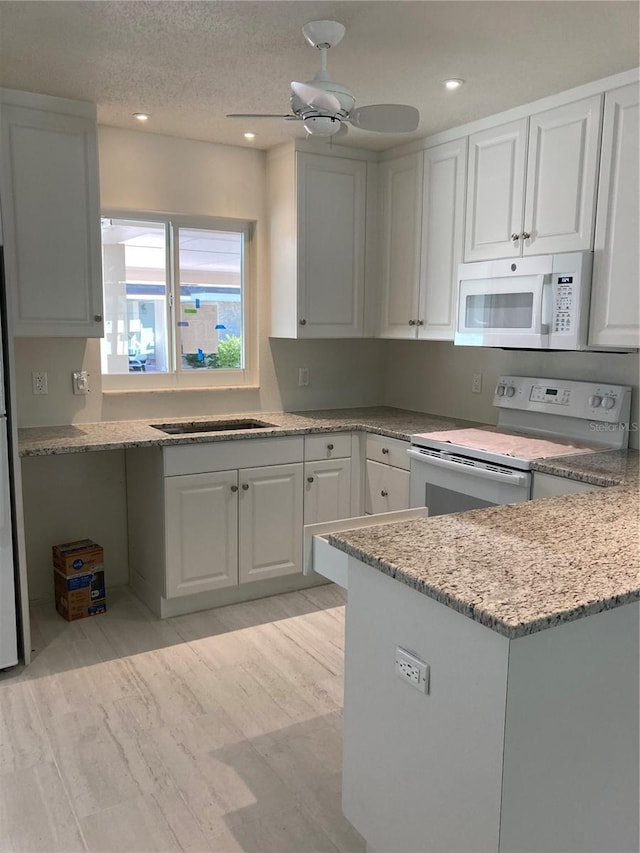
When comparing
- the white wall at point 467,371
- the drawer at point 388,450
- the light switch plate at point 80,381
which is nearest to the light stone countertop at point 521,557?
the white wall at point 467,371

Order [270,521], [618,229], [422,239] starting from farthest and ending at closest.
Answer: [422,239] → [270,521] → [618,229]

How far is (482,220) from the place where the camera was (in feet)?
10.9

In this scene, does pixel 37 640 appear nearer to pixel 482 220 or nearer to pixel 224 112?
pixel 224 112

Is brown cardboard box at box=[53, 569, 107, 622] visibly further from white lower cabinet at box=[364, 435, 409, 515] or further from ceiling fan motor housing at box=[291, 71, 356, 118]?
ceiling fan motor housing at box=[291, 71, 356, 118]

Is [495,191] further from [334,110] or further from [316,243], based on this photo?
[334,110]

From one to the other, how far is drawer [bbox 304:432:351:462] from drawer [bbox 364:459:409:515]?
0.16 m

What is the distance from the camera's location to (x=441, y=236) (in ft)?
11.8

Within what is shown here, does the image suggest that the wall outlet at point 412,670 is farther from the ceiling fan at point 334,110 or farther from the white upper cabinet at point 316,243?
the white upper cabinet at point 316,243

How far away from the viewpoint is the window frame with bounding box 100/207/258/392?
12.2 feet

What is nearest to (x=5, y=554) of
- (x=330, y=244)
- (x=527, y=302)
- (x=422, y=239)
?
(x=330, y=244)

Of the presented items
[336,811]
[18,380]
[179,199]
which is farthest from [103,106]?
[336,811]

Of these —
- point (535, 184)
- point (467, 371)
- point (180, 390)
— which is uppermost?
point (535, 184)

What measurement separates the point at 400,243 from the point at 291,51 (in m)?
1.55

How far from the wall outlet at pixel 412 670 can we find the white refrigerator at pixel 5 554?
1811 mm
